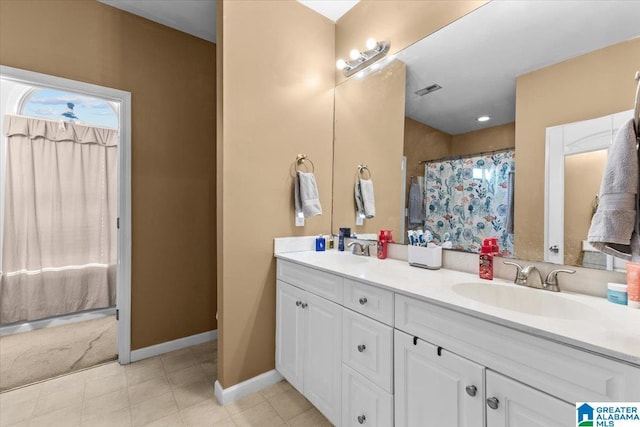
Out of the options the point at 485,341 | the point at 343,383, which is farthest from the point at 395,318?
the point at 343,383

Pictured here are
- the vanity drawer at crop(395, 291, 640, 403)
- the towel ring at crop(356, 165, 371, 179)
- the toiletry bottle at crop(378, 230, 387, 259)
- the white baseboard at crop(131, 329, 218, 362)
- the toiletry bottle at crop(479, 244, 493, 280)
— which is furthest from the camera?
the white baseboard at crop(131, 329, 218, 362)

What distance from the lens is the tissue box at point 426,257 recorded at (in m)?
1.48

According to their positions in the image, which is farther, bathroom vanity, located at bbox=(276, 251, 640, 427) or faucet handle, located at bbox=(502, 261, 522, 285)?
faucet handle, located at bbox=(502, 261, 522, 285)

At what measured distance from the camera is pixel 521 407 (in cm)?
79

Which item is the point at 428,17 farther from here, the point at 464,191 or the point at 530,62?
the point at 464,191

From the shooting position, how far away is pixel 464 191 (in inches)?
58.6

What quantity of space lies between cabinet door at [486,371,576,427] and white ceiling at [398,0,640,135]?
1.03m

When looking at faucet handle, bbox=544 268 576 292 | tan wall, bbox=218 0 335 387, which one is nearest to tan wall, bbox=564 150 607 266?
faucet handle, bbox=544 268 576 292

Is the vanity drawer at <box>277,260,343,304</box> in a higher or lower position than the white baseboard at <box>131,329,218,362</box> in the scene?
higher

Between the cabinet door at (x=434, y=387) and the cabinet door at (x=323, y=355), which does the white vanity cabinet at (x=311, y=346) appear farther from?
the cabinet door at (x=434, y=387)

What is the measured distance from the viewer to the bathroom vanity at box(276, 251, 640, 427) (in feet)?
2.33

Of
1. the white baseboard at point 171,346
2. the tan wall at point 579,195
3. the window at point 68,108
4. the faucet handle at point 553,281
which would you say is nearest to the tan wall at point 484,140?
the tan wall at point 579,195

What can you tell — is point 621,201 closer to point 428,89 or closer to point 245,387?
point 428,89

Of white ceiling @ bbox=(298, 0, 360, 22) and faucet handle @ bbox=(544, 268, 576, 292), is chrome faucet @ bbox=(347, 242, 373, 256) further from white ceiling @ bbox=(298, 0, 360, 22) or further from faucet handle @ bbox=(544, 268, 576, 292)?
white ceiling @ bbox=(298, 0, 360, 22)
